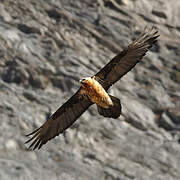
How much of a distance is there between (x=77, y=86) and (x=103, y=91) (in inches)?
312

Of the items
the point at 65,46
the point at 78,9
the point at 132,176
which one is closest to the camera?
the point at 132,176

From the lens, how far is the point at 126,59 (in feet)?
30.4

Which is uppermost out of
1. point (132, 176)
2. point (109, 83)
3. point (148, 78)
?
point (109, 83)

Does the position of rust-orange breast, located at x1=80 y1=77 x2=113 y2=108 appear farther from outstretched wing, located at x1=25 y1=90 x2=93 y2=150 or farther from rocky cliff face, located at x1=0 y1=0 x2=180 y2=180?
rocky cliff face, located at x1=0 y1=0 x2=180 y2=180

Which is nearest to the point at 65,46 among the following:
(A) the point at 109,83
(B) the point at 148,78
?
(B) the point at 148,78

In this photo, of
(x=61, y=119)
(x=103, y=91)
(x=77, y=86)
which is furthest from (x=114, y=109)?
(x=77, y=86)

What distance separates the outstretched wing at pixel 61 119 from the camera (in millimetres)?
9641

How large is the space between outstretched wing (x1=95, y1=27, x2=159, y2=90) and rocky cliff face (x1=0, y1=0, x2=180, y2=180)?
5941 millimetres

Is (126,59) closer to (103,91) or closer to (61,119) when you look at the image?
(103,91)

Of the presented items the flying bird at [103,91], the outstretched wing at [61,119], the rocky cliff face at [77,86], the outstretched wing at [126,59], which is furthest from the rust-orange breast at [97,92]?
the rocky cliff face at [77,86]

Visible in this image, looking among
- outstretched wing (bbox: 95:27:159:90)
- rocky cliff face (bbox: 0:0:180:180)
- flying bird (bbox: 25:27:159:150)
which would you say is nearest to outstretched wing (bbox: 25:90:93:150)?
flying bird (bbox: 25:27:159:150)

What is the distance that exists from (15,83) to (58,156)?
10.7ft

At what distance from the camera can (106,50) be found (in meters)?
18.9

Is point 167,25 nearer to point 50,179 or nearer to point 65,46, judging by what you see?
point 65,46
